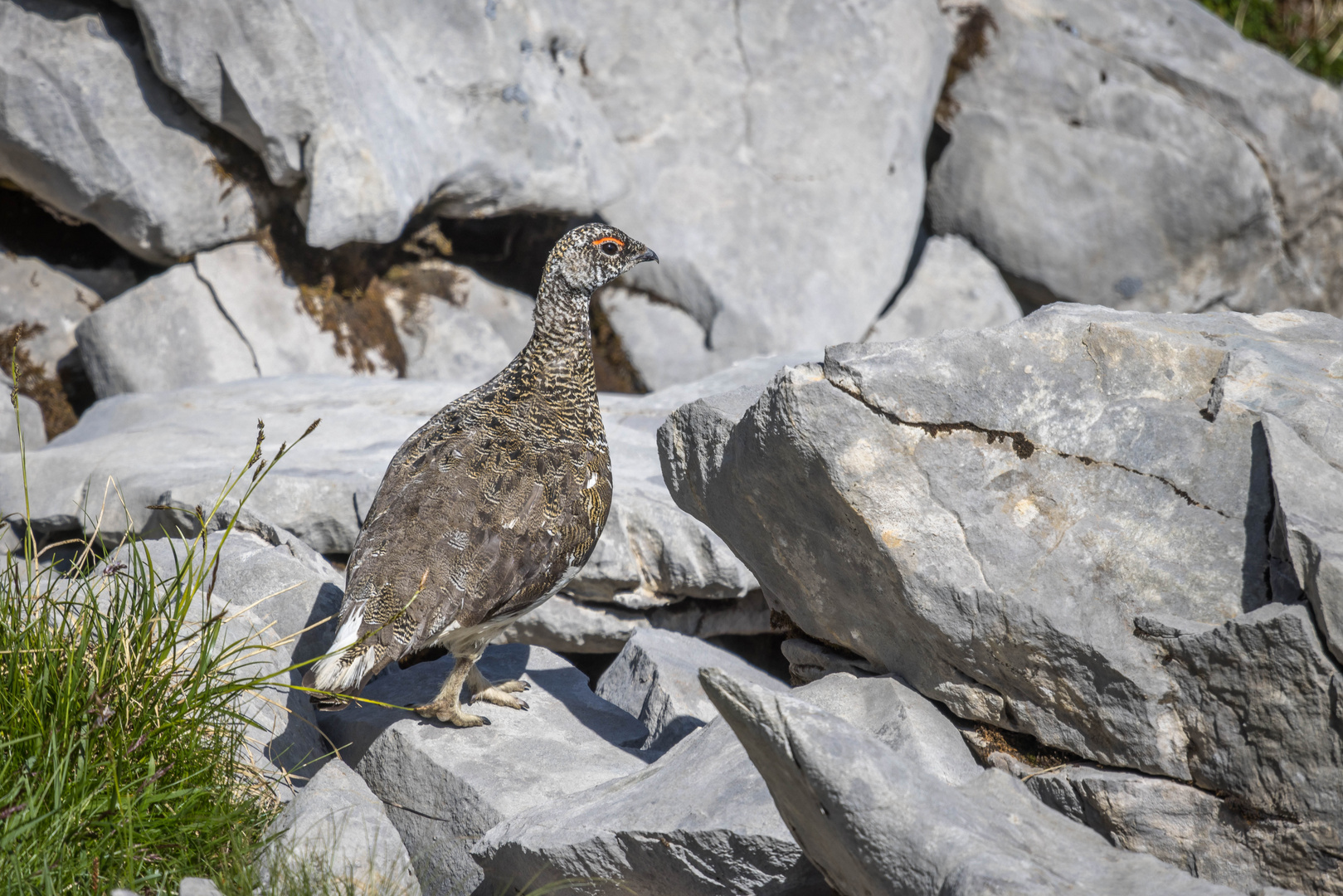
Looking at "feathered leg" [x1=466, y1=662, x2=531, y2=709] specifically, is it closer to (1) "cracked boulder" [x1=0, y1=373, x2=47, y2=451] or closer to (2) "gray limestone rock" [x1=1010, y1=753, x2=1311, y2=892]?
(2) "gray limestone rock" [x1=1010, y1=753, x2=1311, y2=892]

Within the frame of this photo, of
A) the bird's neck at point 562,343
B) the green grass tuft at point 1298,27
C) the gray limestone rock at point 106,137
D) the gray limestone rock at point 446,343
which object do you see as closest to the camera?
the bird's neck at point 562,343

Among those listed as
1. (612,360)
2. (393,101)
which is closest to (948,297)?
(612,360)

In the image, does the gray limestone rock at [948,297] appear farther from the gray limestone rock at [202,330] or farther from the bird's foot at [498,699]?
the bird's foot at [498,699]

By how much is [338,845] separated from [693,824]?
3.47 ft

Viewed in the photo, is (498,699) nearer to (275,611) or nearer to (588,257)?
(275,611)

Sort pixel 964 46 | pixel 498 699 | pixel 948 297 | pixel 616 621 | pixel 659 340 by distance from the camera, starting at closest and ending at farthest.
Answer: pixel 498 699 → pixel 616 621 → pixel 659 340 → pixel 948 297 → pixel 964 46

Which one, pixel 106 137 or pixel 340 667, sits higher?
pixel 106 137

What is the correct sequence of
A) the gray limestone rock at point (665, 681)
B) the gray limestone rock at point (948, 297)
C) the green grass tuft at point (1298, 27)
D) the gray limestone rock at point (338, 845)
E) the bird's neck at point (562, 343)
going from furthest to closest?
the green grass tuft at point (1298, 27), the gray limestone rock at point (948, 297), the bird's neck at point (562, 343), the gray limestone rock at point (665, 681), the gray limestone rock at point (338, 845)

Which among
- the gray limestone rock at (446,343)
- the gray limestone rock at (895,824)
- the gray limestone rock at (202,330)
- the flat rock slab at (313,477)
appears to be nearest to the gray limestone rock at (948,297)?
the gray limestone rock at (446,343)

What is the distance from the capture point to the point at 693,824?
3213 mm

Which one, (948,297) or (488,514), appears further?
(948,297)

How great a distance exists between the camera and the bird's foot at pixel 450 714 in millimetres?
4445

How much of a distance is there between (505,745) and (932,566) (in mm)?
1918

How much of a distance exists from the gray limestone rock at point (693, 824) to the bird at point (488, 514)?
0.78 meters
